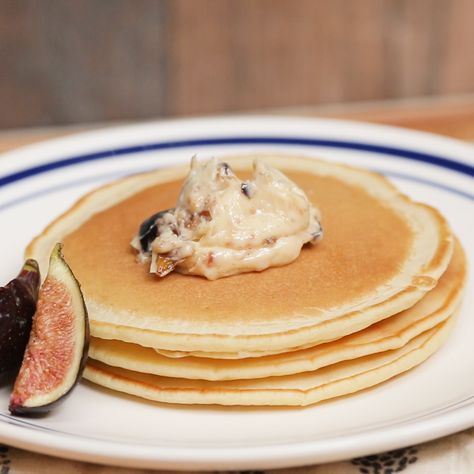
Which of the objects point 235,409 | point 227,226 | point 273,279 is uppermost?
point 227,226

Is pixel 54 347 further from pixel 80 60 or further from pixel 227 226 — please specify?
pixel 80 60

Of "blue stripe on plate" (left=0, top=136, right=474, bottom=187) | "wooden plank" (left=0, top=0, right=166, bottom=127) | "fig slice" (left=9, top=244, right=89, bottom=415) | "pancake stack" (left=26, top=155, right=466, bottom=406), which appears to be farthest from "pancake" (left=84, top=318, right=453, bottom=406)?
"wooden plank" (left=0, top=0, right=166, bottom=127)

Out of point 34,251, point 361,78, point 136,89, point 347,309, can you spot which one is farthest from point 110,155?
point 361,78

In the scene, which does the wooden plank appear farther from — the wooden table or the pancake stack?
the pancake stack

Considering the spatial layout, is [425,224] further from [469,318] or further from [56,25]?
[56,25]

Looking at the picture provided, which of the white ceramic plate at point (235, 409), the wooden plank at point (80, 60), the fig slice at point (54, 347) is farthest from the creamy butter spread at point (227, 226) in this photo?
the wooden plank at point (80, 60)

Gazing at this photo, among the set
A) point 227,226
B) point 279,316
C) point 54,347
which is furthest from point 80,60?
point 279,316
